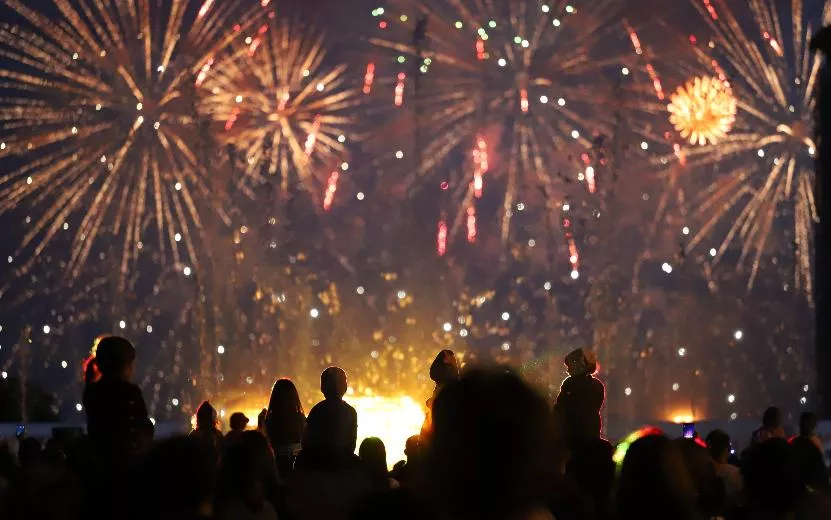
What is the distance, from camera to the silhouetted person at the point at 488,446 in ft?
12.1

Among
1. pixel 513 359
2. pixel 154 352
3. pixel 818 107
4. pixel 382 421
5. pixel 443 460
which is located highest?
pixel 154 352

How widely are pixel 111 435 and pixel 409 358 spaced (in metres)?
53.6

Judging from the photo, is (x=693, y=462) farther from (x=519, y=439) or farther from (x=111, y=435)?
(x=519, y=439)

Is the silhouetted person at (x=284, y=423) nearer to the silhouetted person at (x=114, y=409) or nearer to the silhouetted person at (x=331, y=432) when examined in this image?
the silhouetted person at (x=331, y=432)

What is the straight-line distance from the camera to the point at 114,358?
7363 millimetres

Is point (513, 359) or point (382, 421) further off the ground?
point (382, 421)

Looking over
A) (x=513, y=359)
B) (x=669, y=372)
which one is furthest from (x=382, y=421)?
(x=669, y=372)

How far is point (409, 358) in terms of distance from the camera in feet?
199

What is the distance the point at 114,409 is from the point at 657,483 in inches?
128

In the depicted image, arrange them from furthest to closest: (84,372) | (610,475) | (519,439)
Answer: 1. (84,372)
2. (610,475)
3. (519,439)

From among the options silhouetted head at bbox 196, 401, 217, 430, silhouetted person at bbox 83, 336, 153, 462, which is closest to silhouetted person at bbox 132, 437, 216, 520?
silhouetted person at bbox 83, 336, 153, 462

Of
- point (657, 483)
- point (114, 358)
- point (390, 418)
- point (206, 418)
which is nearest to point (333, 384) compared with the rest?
point (114, 358)

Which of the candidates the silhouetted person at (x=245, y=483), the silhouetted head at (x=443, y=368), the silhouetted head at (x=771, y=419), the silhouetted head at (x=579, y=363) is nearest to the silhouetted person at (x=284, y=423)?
the silhouetted head at (x=443, y=368)

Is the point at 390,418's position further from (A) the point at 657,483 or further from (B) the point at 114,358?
(A) the point at 657,483
